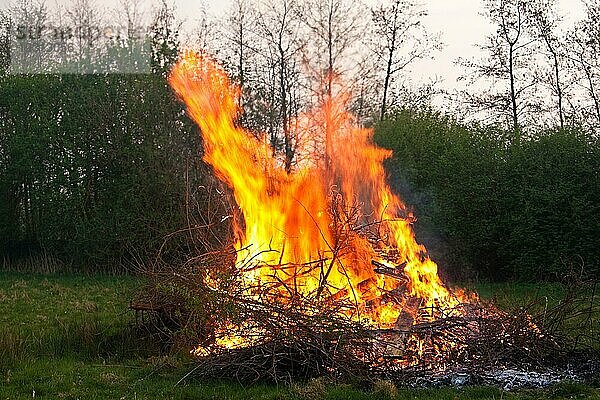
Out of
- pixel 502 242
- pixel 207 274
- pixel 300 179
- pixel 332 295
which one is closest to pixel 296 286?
pixel 332 295

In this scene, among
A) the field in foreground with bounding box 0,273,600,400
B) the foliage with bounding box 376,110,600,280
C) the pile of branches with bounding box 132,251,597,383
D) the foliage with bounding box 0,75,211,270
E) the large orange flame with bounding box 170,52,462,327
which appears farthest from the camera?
the foliage with bounding box 0,75,211,270

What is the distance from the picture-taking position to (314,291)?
7.88 m

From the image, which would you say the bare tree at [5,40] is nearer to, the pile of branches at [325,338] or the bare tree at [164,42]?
the bare tree at [164,42]

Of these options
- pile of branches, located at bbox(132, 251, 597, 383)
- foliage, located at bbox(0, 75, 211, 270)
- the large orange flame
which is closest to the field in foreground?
pile of branches, located at bbox(132, 251, 597, 383)

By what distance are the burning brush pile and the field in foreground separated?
43cm

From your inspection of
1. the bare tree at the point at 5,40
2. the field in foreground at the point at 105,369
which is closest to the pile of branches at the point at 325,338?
the field in foreground at the point at 105,369

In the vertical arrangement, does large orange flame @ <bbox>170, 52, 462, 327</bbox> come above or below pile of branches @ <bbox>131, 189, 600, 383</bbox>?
above

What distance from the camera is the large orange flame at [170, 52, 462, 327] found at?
828 centimetres

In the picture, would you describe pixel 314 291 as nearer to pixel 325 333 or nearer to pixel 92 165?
pixel 325 333

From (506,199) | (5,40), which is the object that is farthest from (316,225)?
(5,40)

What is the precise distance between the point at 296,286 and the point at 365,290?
39.9 inches

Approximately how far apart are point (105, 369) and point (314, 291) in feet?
7.99

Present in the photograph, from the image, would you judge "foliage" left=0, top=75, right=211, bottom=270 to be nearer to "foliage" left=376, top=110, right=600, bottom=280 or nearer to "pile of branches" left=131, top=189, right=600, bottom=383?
"foliage" left=376, top=110, right=600, bottom=280

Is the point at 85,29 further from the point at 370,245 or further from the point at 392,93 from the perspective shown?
the point at 370,245
